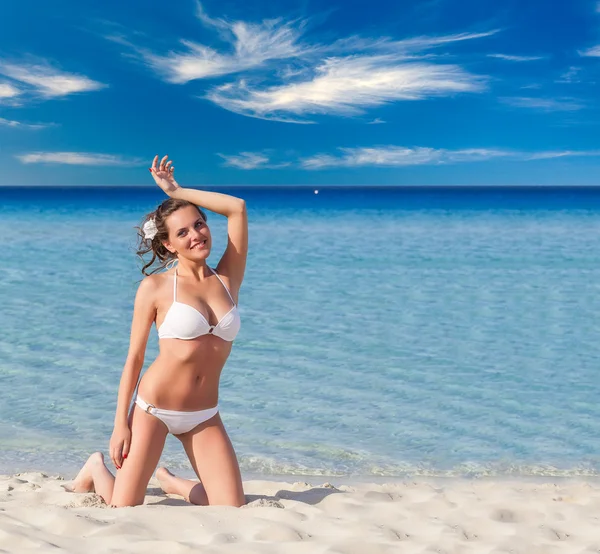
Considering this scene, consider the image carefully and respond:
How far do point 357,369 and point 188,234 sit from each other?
15.5 feet

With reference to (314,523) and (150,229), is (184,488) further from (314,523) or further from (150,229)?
(150,229)

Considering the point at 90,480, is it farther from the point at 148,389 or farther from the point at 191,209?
the point at 191,209

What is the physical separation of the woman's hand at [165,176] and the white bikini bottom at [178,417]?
1263 mm

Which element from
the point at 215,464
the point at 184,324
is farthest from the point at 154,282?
the point at 215,464

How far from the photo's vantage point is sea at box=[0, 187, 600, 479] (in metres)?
6.18

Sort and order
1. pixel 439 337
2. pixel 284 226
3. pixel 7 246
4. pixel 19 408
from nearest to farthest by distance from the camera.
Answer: pixel 19 408, pixel 439 337, pixel 7 246, pixel 284 226

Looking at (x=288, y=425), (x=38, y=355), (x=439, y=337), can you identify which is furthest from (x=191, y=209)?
(x=439, y=337)

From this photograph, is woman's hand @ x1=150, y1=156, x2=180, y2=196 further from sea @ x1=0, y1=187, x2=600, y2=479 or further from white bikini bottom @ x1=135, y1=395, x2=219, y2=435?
sea @ x1=0, y1=187, x2=600, y2=479

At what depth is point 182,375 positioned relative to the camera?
4188 mm

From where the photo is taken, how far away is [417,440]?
6.46 metres

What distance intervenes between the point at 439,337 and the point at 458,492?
5623 mm

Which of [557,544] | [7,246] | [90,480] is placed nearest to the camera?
[557,544]

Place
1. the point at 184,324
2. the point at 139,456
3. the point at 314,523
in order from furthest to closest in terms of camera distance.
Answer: the point at 139,456, the point at 184,324, the point at 314,523

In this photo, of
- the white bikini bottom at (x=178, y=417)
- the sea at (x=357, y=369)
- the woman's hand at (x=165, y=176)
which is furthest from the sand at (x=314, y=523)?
the woman's hand at (x=165, y=176)
